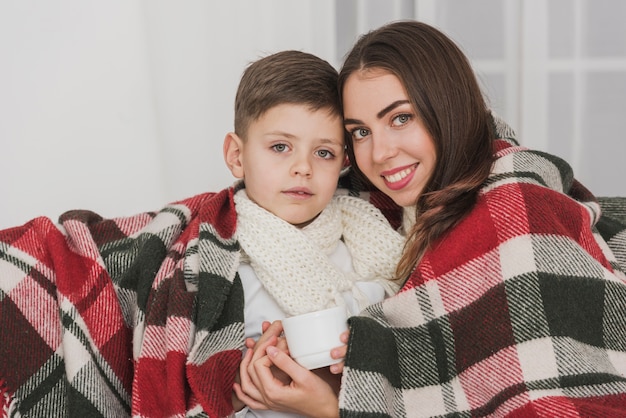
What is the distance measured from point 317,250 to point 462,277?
31cm

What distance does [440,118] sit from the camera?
149 cm

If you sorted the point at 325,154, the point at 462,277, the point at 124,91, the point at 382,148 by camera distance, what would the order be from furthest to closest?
the point at 124,91, the point at 325,154, the point at 382,148, the point at 462,277

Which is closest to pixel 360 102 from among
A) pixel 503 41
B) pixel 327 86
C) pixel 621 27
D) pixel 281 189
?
pixel 327 86

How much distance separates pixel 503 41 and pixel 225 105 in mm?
856

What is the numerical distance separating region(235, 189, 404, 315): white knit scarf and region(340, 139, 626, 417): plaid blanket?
0.46 ft

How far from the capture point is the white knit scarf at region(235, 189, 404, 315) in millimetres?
1510

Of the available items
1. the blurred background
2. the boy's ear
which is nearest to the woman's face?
the boy's ear

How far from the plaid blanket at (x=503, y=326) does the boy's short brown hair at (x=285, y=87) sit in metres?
0.38

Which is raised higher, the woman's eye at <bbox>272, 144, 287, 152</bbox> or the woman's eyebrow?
the woman's eyebrow

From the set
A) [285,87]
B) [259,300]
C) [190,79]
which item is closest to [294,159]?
[285,87]

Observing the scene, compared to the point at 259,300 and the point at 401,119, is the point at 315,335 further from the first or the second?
the point at 401,119

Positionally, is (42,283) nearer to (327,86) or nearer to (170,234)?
(170,234)

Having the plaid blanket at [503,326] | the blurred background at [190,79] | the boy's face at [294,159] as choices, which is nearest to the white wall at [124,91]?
the blurred background at [190,79]

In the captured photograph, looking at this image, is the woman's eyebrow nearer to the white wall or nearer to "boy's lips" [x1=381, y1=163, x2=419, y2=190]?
"boy's lips" [x1=381, y1=163, x2=419, y2=190]
